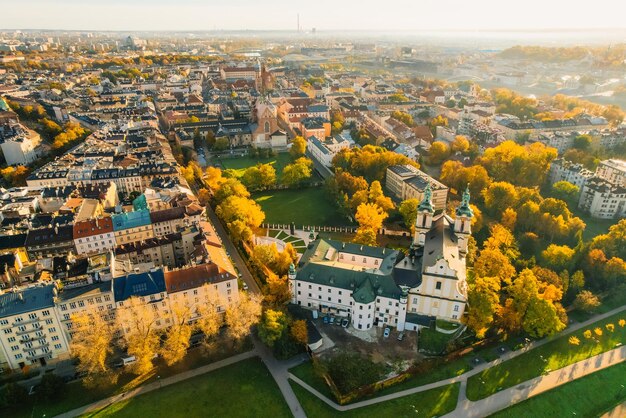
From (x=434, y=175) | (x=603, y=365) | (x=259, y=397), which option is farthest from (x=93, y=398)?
(x=434, y=175)

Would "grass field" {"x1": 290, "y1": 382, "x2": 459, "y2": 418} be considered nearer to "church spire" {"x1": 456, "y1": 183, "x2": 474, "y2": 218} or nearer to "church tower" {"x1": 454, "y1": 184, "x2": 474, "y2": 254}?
"church tower" {"x1": 454, "y1": 184, "x2": 474, "y2": 254}

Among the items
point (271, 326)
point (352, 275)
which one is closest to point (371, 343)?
point (352, 275)

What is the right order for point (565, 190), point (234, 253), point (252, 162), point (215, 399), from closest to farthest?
point (215, 399) → point (234, 253) → point (565, 190) → point (252, 162)

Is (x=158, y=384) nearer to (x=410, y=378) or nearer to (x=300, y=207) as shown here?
(x=410, y=378)

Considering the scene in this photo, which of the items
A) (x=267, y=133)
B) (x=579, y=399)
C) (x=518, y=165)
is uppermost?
(x=267, y=133)

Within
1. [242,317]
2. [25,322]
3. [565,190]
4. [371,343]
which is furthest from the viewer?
[565,190]

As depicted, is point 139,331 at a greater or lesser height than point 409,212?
lesser

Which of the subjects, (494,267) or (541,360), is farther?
(494,267)

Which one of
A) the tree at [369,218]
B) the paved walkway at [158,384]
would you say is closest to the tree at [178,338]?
the paved walkway at [158,384]
